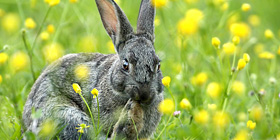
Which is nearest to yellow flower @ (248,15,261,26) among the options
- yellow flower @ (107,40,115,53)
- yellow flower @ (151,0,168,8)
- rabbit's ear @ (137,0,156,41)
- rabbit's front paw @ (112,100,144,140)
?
yellow flower @ (107,40,115,53)

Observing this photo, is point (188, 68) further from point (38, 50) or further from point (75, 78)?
point (38, 50)

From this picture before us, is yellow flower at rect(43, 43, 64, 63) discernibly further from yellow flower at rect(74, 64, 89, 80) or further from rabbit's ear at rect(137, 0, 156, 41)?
rabbit's ear at rect(137, 0, 156, 41)

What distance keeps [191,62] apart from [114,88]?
6.76 ft

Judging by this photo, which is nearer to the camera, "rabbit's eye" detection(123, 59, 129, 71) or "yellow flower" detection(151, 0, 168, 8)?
"rabbit's eye" detection(123, 59, 129, 71)

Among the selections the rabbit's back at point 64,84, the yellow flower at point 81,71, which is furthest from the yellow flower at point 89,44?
the yellow flower at point 81,71

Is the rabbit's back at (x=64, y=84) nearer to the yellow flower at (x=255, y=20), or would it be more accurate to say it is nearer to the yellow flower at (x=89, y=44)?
the yellow flower at (x=89, y=44)

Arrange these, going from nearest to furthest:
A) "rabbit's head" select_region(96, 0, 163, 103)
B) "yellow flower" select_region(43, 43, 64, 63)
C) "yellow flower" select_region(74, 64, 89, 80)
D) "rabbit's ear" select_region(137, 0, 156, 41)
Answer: "rabbit's head" select_region(96, 0, 163, 103) → "rabbit's ear" select_region(137, 0, 156, 41) → "yellow flower" select_region(74, 64, 89, 80) → "yellow flower" select_region(43, 43, 64, 63)

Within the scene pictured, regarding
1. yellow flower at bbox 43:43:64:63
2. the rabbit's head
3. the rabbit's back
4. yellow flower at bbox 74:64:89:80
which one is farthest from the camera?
yellow flower at bbox 43:43:64:63

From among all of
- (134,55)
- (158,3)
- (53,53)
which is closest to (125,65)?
(134,55)

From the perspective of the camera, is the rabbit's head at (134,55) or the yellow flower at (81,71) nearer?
the rabbit's head at (134,55)

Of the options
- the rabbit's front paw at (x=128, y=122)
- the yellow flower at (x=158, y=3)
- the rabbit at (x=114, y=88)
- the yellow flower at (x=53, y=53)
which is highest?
the yellow flower at (x=158, y=3)

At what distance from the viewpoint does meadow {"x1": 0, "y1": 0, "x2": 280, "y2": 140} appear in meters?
5.52

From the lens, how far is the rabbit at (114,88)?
19.1 feet

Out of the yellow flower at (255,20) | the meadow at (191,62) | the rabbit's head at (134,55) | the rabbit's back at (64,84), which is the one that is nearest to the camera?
the meadow at (191,62)
